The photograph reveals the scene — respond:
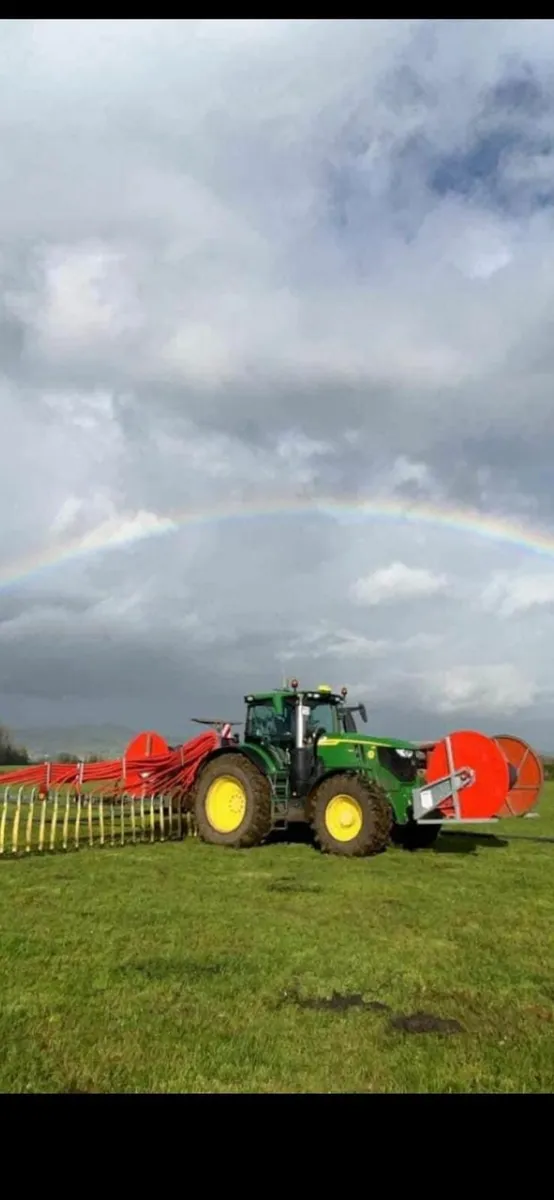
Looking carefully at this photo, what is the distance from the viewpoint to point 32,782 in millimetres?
16484

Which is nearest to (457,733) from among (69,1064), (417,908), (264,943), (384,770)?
(384,770)

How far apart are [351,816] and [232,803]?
8.48 ft

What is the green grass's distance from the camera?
14.3 feet

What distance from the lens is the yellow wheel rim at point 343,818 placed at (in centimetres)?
1284

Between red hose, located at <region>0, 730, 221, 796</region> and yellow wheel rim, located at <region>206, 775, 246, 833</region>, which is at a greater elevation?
red hose, located at <region>0, 730, 221, 796</region>

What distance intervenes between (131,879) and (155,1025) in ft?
19.3

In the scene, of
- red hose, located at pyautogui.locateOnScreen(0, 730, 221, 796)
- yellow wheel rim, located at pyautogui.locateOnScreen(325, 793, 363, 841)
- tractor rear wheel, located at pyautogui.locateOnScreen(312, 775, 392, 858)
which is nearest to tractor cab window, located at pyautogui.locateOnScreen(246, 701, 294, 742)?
red hose, located at pyautogui.locateOnScreen(0, 730, 221, 796)

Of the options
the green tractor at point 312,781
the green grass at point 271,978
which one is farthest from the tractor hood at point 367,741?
the green grass at point 271,978

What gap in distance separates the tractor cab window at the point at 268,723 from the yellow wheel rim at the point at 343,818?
1.97 metres

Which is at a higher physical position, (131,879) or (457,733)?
(457,733)

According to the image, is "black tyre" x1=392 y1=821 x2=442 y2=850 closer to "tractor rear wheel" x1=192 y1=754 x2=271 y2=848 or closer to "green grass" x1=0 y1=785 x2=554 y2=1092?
"tractor rear wheel" x1=192 y1=754 x2=271 y2=848

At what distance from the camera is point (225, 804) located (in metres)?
14.8
